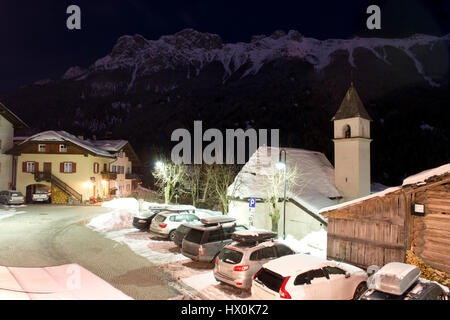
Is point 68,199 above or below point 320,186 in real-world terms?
below

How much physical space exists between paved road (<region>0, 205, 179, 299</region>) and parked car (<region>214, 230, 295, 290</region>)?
71.4 inches

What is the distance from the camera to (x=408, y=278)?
721 centimetres

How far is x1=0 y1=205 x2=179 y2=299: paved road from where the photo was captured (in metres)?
9.74

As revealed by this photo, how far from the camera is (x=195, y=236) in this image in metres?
12.2

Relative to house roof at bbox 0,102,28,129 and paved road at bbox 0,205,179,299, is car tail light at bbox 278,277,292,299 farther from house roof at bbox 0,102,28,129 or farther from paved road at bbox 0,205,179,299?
house roof at bbox 0,102,28,129

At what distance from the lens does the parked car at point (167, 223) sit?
15984 millimetres

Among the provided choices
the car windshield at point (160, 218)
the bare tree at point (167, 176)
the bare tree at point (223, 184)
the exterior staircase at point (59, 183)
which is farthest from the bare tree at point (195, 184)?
the car windshield at point (160, 218)

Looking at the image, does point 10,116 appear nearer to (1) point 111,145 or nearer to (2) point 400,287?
(1) point 111,145

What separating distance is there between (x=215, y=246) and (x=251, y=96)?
135717 mm

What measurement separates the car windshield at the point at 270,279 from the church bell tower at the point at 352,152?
21.5m

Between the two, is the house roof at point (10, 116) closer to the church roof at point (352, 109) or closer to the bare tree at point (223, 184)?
the bare tree at point (223, 184)

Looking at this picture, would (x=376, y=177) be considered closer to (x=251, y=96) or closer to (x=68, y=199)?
(x=68, y=199)

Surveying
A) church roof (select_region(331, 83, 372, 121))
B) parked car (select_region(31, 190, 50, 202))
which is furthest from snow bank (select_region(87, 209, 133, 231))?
church roof (select_region(331, 83, 372, 121))

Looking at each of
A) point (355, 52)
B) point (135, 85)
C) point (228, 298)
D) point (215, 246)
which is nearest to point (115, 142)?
point (215, 246)
